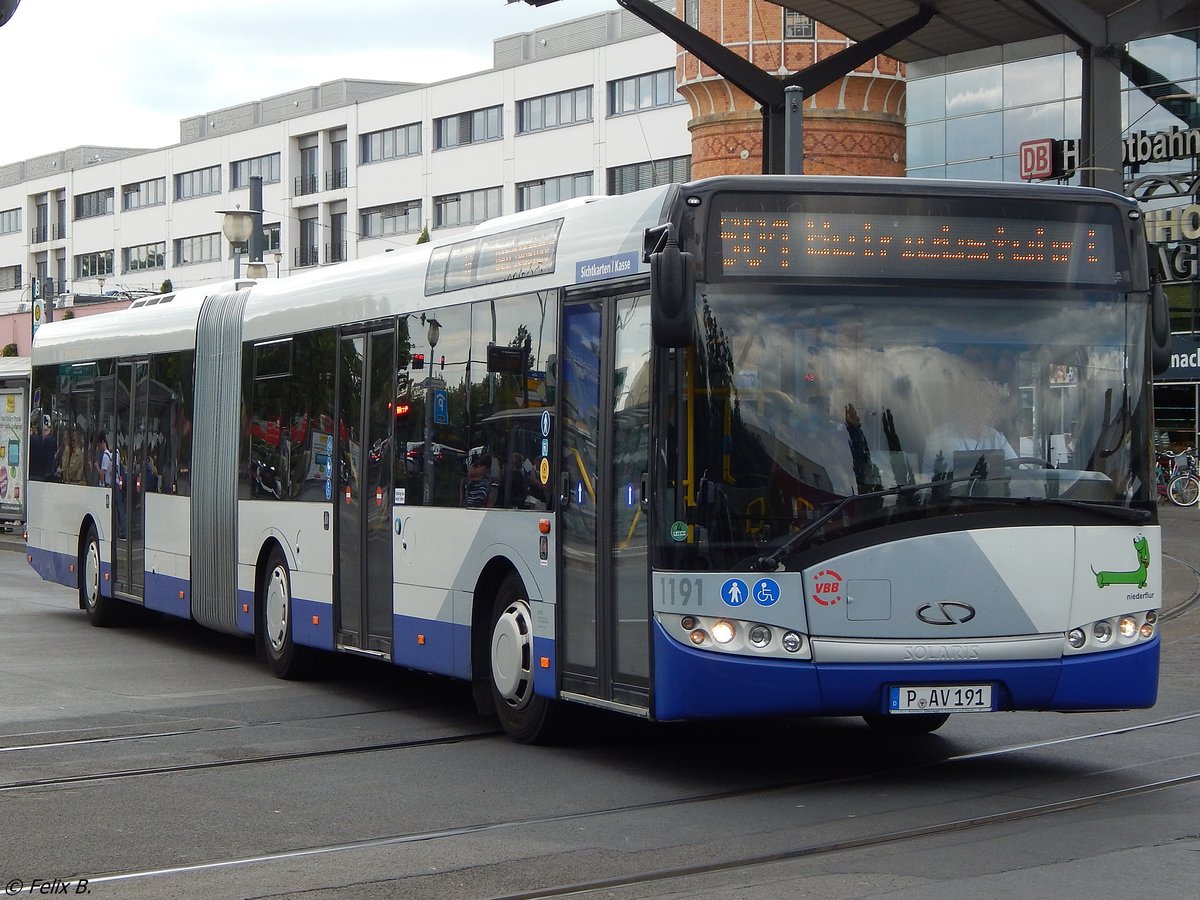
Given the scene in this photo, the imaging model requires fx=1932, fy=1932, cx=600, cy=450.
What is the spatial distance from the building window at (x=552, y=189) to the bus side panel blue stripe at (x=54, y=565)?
50.0m

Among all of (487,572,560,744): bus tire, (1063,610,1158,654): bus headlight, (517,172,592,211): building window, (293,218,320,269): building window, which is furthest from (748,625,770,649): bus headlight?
(293,218,320,269): building window

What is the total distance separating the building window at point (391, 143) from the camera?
80188 mm

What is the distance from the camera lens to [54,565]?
66.4ft

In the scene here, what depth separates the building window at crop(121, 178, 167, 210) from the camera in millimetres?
Result: 96994

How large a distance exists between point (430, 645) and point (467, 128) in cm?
6707

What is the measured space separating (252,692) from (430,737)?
2840 millimetres

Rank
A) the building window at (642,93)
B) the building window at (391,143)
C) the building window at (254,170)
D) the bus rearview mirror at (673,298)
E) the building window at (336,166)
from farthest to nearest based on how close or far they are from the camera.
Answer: the building window at (254,170) < the building window at (336,166) < the building window at (391,143) < the building window at (642,93) < the bus rearview mirror at (673,298)

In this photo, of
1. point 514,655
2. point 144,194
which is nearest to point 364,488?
point 514,655

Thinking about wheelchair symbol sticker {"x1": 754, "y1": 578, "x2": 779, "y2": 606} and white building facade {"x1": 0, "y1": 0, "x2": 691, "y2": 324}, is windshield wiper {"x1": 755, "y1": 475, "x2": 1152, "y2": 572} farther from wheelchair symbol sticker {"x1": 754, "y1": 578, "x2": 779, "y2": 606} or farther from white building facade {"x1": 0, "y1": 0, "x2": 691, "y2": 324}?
white building facade {"x1": 0, "y1": 0, "x2": 691, "y2": 324}

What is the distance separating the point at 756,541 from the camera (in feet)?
29.5

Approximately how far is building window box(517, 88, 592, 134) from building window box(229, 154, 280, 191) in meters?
18.2


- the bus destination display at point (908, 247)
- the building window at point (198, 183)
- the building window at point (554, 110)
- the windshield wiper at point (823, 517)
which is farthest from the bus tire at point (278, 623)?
the building window at point (198, 183)

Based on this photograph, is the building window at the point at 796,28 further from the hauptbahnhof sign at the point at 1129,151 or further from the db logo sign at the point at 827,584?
the db logo sign at the point at 827,584

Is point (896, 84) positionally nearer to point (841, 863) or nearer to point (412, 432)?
point (412, 432)
